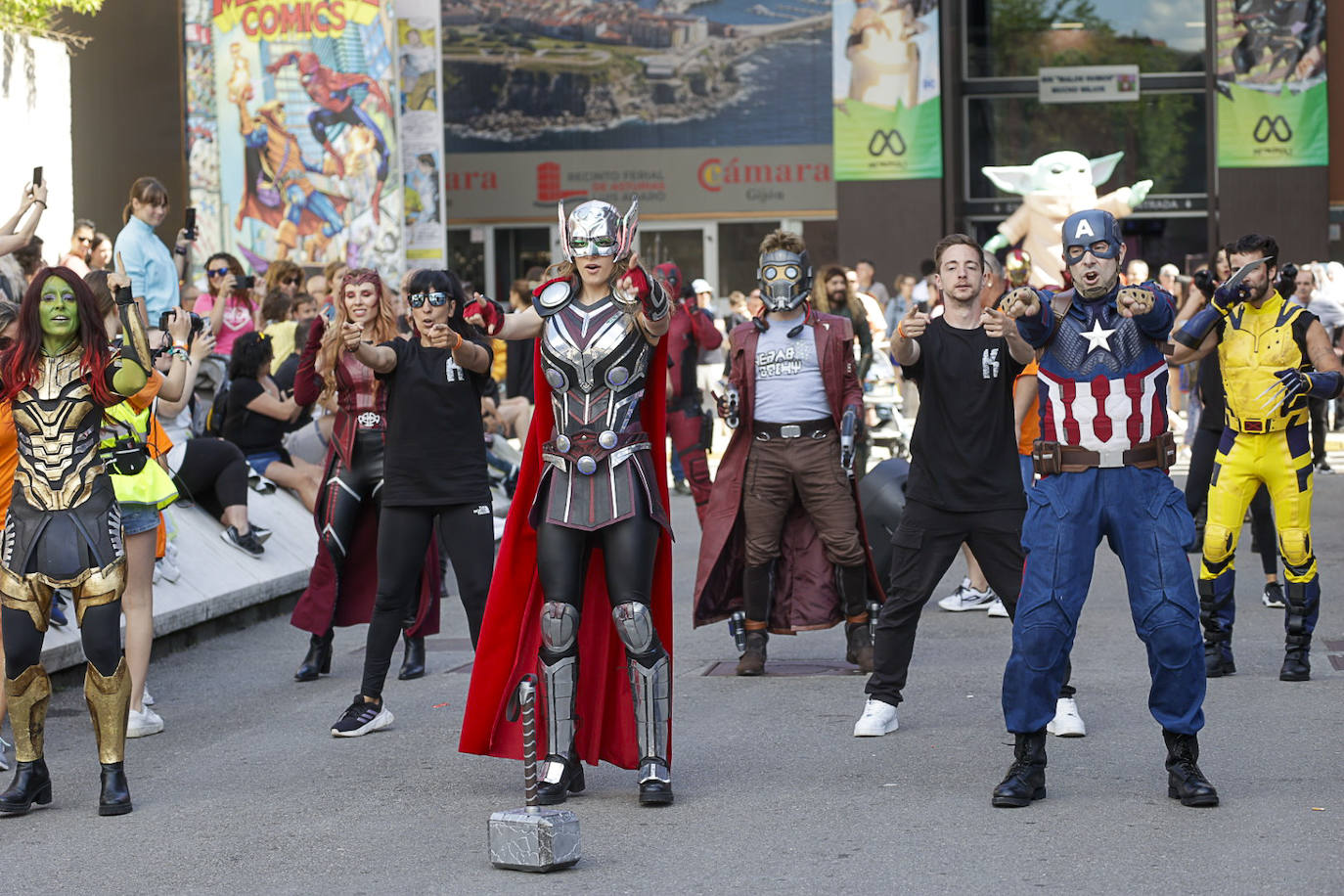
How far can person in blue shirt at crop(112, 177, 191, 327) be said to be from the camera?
407 inches

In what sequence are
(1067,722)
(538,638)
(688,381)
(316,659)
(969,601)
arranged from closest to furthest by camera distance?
1. (538,638)
2. (1067,722)
3. (316,659)
4. (969,601)
5. (688,381)

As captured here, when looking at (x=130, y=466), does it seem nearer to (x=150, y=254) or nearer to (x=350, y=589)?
(x=350, y=589)

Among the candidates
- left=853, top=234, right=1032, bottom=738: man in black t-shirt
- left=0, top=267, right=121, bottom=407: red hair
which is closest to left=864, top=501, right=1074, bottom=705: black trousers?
left=853, top=234, right=1032, bottom=738: man in black t-shirt

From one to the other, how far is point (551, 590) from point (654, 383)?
0.82 m

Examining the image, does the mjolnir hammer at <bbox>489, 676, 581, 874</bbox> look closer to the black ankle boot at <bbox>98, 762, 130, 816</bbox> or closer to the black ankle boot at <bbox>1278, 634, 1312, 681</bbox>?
the black ankle boot at <bbox>98, 762, 130, 816</bbox>

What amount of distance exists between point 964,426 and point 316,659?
359cm

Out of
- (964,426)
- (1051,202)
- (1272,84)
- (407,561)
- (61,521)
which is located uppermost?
(1272,84)

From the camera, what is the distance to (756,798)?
624 centimetres

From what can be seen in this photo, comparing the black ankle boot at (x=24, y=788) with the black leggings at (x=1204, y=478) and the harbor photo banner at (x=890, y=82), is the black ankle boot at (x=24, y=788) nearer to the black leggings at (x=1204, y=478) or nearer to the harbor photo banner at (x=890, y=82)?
the black leggings at (x=1204, y=478)

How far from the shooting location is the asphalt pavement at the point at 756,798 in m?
5.35

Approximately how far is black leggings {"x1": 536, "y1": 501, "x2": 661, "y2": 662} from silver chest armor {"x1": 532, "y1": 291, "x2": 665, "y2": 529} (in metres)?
0.06

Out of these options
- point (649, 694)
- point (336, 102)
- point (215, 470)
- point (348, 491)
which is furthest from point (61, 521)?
point (336, 102)

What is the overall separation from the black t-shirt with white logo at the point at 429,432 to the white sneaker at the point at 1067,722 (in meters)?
2.47

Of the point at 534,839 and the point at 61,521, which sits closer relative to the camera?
the point at 534,839
